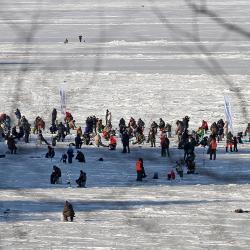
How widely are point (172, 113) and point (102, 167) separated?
12851 millimetres

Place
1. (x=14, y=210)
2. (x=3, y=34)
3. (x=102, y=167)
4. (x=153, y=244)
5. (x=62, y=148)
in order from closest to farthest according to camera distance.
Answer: (x=153, y=244)
(x=14, y=210)
(x=102, y=167)
(x=62, y=148)
(x=3, y=34)

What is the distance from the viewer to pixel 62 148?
30.1m

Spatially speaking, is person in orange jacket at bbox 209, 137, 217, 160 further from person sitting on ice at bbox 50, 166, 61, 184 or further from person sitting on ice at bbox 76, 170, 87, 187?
person sitting on ice at bbox 50, 166, 61, 184

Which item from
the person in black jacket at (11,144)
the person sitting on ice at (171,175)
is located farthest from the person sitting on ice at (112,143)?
the person sitting on ice at (171,175)

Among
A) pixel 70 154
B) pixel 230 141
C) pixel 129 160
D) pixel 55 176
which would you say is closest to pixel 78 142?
pixel 129 160

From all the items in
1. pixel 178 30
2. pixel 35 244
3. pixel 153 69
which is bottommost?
pixel 35 244

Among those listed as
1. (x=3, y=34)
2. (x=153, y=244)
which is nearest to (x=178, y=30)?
(x=153, y=244)

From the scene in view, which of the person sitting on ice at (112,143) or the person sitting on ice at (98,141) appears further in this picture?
the person sitting on ice at (98,141)

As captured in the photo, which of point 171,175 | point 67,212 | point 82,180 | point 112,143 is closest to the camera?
point 67,212

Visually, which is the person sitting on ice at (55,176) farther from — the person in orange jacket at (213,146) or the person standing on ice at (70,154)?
the person in orange jacket at (213,146)

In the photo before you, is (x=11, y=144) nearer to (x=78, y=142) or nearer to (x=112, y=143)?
(x=78, y=142)

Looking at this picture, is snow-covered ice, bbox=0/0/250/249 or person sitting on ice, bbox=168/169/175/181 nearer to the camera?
snow-covered ice, bbox=0/0/250/249

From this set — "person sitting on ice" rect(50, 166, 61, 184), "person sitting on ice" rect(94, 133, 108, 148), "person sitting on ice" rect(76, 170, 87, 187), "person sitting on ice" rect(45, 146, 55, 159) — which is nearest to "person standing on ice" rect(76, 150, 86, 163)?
"person sitting on ice" rect(45, 146, 55, 159)

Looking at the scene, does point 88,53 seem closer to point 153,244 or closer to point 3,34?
point 3,34
